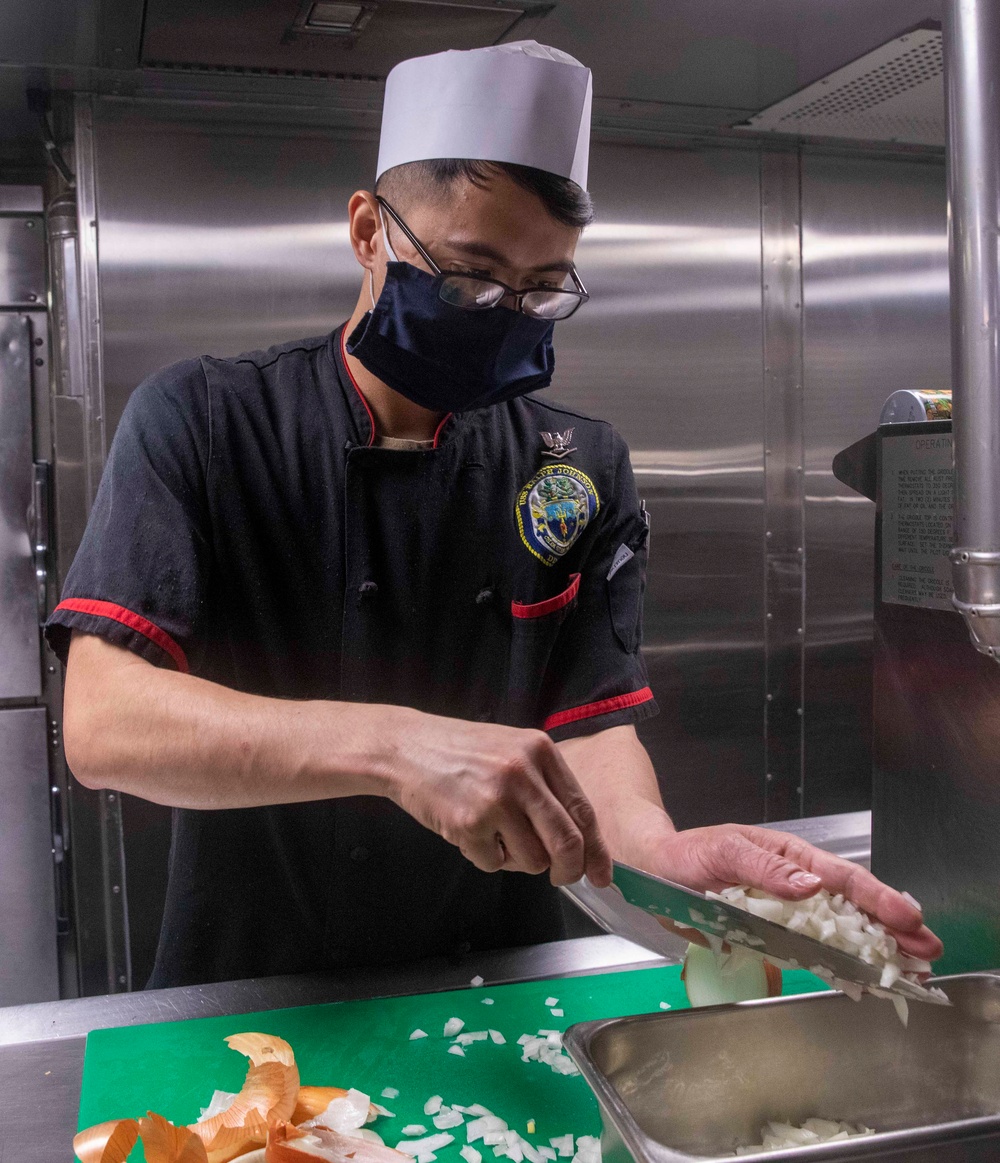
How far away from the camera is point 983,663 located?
1.28 m

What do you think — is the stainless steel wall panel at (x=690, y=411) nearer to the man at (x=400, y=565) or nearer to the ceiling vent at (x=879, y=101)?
the ceiling vent at (x=879, y=101)

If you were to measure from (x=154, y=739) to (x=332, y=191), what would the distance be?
7.25 ft

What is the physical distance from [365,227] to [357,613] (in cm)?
51

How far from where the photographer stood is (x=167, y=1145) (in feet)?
3.10

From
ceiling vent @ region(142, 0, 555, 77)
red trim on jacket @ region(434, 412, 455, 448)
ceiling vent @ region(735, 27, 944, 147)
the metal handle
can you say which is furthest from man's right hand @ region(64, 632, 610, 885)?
ceiling vent @ region(735, 27, 944, 147)

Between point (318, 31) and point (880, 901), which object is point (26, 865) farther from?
point (880, 901)

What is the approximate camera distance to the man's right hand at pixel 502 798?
0.98m

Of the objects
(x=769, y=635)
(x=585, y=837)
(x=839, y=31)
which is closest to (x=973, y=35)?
(x=585, y=837)

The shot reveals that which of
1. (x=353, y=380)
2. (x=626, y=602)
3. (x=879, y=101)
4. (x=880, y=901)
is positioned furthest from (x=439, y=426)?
(x=879, y=101)

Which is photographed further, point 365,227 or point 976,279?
point 365,227

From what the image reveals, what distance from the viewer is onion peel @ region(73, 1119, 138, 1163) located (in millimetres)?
968

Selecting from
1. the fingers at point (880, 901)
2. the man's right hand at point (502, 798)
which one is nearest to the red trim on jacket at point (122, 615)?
the man's right hand at point (502, 798)

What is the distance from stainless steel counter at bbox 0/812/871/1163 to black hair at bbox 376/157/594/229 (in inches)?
37.2

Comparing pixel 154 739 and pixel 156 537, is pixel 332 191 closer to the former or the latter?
pixel 156 537
